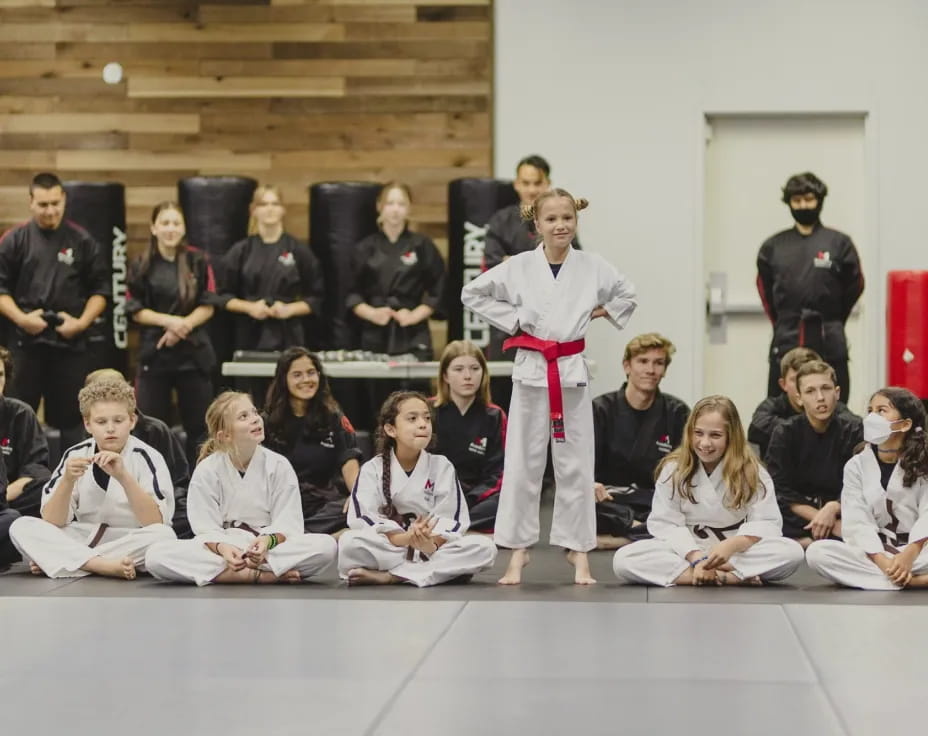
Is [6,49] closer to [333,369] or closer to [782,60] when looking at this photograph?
[333,369]

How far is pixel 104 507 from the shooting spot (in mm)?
5930

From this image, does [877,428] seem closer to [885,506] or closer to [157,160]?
[885,506]

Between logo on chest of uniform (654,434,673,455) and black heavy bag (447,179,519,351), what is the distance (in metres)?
2.36

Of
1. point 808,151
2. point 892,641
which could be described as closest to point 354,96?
point 808,151

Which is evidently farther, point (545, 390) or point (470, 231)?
point (470, 231)

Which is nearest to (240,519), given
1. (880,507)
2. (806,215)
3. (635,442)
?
(635,442)

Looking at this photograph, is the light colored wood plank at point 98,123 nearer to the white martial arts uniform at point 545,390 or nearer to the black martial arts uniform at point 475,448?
the black martial arts uniform at point 475,448

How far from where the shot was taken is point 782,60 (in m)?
9.71

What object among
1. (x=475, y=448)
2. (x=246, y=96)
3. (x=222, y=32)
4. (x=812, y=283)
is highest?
(x=222, y=32)

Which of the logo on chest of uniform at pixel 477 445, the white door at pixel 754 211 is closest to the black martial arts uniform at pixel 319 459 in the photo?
the logo on chest of uniform at pixel 477 445

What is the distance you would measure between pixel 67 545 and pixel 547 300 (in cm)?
226

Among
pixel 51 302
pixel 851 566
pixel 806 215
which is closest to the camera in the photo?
pixel 851 566

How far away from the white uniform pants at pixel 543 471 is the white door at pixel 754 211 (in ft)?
14.7

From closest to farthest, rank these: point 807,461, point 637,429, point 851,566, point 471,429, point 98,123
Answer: point 851,566 < point 807,461 < point 637,429 < point 471,429 < point 98,123
